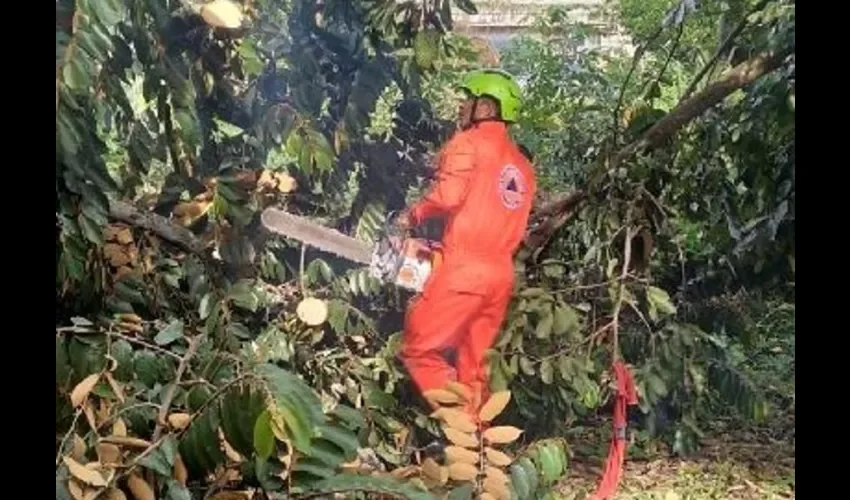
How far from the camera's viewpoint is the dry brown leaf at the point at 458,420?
1776mm

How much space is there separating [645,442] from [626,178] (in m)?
0.37

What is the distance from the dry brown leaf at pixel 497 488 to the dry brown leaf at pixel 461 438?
0.17 feet

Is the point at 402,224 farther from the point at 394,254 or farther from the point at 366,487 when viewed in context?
the point at 366,487

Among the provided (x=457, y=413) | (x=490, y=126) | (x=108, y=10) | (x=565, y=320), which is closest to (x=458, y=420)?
(x=457, y=413)

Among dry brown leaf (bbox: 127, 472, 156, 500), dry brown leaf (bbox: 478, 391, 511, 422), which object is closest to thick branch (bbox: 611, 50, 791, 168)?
dry brown leaf (bbox: 478, 391, 511, 422)

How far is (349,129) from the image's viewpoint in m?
1.78

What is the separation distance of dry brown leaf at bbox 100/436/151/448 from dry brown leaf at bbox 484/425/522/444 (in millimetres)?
482

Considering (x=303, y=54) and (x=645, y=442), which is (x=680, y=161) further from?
(x=303, y=54)

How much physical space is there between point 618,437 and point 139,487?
68cm

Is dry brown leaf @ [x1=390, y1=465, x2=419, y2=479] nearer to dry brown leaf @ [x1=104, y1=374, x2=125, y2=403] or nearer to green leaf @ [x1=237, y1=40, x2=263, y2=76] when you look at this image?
dry brown leaf @ [x1=104, y1=374, x2=125, y2=403]

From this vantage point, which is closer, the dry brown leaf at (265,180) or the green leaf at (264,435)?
the green leaf at (264,435)

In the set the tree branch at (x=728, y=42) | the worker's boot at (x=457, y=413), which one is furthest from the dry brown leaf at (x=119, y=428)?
the tree branch at (x=728, y=42)

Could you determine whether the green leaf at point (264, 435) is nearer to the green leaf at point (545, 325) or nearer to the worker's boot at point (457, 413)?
the worker's boot at point (457, 413)

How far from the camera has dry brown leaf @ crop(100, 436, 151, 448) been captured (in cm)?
174
